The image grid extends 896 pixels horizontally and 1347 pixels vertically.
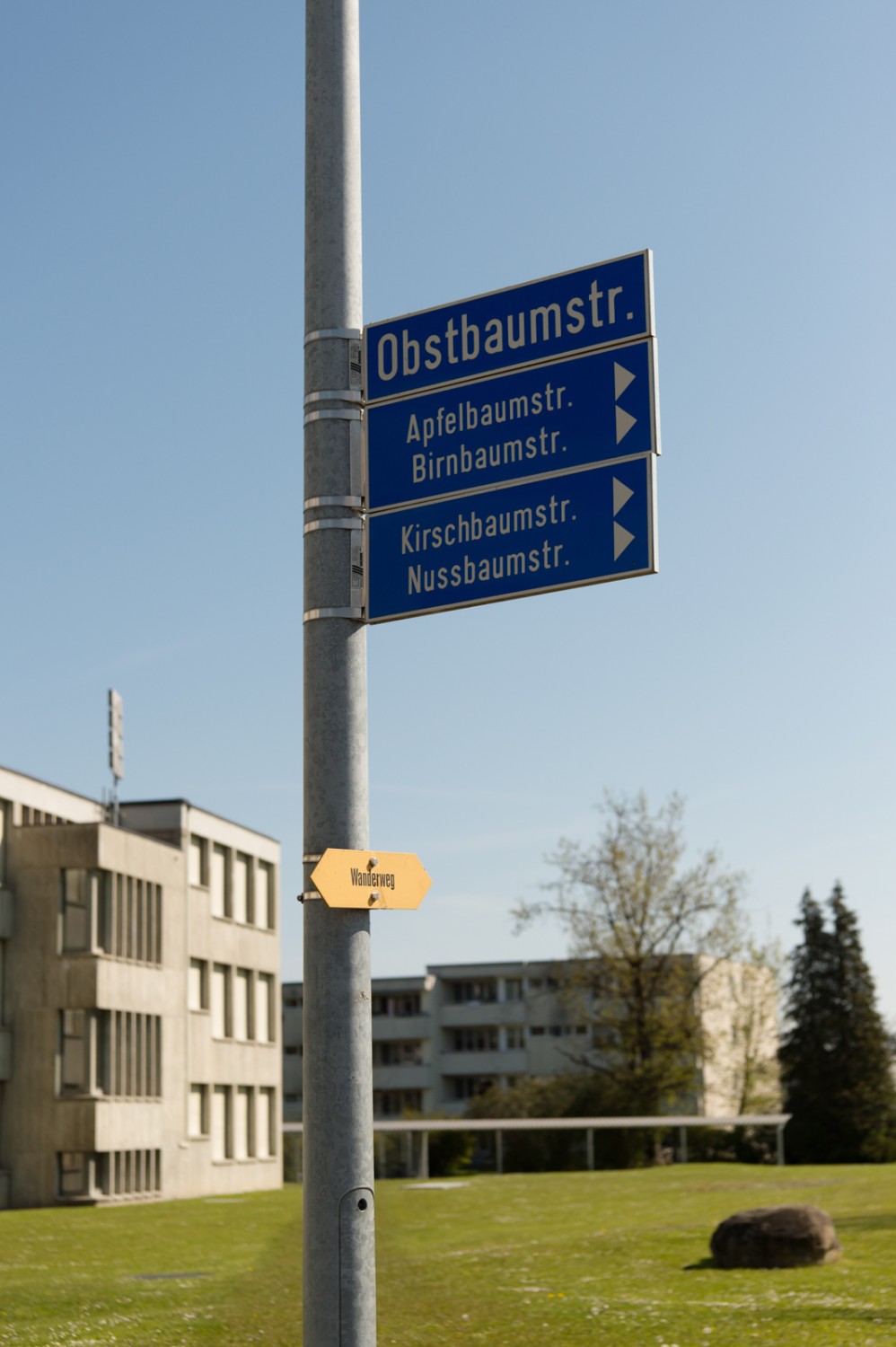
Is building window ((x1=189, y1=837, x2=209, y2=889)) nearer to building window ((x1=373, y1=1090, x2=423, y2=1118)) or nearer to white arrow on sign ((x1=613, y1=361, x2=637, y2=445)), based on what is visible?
white arrow on sign ((x1=613, y1=361, x2=637, y2=445))

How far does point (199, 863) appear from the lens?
54781 mm

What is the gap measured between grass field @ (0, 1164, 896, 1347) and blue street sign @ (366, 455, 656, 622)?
32.1 feet

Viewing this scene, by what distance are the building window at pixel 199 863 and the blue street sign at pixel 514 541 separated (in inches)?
1926

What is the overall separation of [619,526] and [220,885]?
171ft

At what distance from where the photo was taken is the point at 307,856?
5.69 metres

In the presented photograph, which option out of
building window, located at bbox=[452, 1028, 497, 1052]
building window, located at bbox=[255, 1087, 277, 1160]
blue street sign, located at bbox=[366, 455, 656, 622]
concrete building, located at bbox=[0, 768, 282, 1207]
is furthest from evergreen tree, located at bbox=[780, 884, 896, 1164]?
blue street sign, located at bbox=[366, 455, 656, 622]

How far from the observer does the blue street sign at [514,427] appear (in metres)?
5.98

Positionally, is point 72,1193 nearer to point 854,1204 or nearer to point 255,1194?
→ point 255,1194

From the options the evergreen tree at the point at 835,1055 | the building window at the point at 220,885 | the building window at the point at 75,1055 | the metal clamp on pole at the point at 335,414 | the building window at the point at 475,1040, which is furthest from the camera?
the building window at the point at 475,1040

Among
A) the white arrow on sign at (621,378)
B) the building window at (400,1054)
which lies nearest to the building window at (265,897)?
the building window at (400,1054)

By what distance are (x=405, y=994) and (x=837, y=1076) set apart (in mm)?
44242

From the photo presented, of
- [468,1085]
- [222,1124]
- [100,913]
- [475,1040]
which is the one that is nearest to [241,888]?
[222,1124]

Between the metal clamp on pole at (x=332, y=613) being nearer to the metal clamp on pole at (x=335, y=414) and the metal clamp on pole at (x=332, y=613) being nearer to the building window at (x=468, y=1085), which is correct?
the metal clamp on pole at (x=335, y=414)

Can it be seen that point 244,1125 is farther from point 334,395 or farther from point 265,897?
point 334,395
